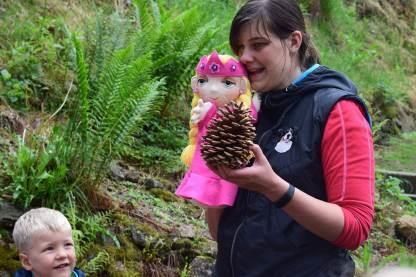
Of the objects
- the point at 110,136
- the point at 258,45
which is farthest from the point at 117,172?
the point at 258,45

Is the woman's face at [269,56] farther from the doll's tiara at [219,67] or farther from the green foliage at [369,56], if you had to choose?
the green foliage at [369,56]

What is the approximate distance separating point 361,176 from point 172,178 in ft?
12.0

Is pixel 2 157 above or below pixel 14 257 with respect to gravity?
above

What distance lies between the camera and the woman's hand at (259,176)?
165cm

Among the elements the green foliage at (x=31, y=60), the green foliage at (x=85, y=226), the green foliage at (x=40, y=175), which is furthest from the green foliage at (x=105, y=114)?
the green foliage at (x=31, y=60)

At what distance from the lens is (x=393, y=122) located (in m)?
11.4

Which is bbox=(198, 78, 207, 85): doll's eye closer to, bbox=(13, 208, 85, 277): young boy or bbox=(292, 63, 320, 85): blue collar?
bbox=(292, 63, 320, 85): blue collar

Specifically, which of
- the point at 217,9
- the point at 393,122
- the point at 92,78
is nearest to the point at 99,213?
the point at 92,78

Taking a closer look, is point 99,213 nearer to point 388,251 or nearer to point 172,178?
point 172,178

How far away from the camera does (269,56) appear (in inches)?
76.4

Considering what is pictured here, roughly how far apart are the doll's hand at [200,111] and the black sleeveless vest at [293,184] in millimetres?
285

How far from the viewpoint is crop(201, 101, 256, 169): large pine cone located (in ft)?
5.43

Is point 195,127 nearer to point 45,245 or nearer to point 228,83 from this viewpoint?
point 228,83

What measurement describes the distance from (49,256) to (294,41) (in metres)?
1.55
